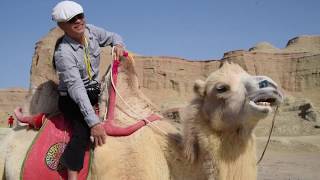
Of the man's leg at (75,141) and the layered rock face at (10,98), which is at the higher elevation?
the man's leg at (75,141)

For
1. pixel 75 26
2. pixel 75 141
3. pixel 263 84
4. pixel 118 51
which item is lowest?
pixel 75 141

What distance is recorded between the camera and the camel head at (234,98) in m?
3.41

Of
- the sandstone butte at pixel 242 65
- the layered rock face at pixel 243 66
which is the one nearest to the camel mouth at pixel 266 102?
the sandstone butte at pixel 242 65

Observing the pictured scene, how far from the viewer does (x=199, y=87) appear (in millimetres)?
3924

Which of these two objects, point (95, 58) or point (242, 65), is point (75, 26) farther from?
point (242, 65)

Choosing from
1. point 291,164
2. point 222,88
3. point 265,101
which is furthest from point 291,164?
point 265,101

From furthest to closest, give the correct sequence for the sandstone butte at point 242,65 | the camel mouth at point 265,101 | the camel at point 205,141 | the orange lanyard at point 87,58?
the sandstone butte at point 242,65
the orange lanyard at point 87,58
the camel at point 205,141
the camel mouth at point 265,101

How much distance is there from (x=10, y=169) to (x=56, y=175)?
1.65 ft

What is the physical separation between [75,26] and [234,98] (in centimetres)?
146

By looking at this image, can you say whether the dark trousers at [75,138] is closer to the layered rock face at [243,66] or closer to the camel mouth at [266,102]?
the camel mouth at [266,102]

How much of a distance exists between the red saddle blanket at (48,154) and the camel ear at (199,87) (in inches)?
41.0

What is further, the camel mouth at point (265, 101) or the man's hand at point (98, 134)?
the man's hand at point (98, 134)

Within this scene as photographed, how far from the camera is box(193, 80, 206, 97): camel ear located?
392 cm

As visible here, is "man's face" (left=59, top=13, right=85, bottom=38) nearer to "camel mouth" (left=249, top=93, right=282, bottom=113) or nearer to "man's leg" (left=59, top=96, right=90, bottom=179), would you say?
"man's leg" (left=59, top=96, right=90, bottom=179)
